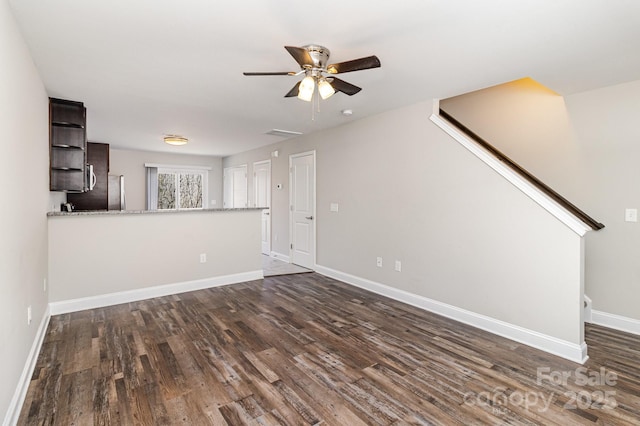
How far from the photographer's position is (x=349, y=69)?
2.16m

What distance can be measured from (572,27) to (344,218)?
316cm

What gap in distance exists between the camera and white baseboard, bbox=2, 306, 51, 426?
1672 millimetres

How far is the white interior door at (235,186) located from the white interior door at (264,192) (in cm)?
58

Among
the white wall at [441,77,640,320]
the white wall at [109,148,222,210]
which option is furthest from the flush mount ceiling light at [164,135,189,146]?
the white wall at [441,77,640,320]

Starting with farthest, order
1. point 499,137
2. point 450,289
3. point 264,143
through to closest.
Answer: point 264,143 → point 499,137 → point 450,289

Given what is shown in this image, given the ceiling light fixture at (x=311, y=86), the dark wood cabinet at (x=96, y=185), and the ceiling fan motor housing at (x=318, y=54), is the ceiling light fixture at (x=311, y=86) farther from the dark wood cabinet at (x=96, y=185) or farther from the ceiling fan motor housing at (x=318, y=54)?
the dark wood cabinet at (x=96, y=185)

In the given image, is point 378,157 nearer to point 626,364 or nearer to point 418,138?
point 418,138

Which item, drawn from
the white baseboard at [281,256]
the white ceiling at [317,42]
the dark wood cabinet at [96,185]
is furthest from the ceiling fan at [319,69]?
the dark wood cabinet at [96,185]

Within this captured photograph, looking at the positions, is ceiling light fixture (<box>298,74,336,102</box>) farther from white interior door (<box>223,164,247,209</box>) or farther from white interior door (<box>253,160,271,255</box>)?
white interior door (<box>223,164,247,209</box>)

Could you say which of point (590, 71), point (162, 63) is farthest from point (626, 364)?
point (162, 63)

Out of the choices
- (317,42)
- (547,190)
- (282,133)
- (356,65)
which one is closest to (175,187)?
(282,133)

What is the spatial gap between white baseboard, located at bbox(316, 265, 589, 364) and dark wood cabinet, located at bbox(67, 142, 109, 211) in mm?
4592

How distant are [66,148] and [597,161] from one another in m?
5.50

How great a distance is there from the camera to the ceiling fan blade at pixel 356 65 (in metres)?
2.01
